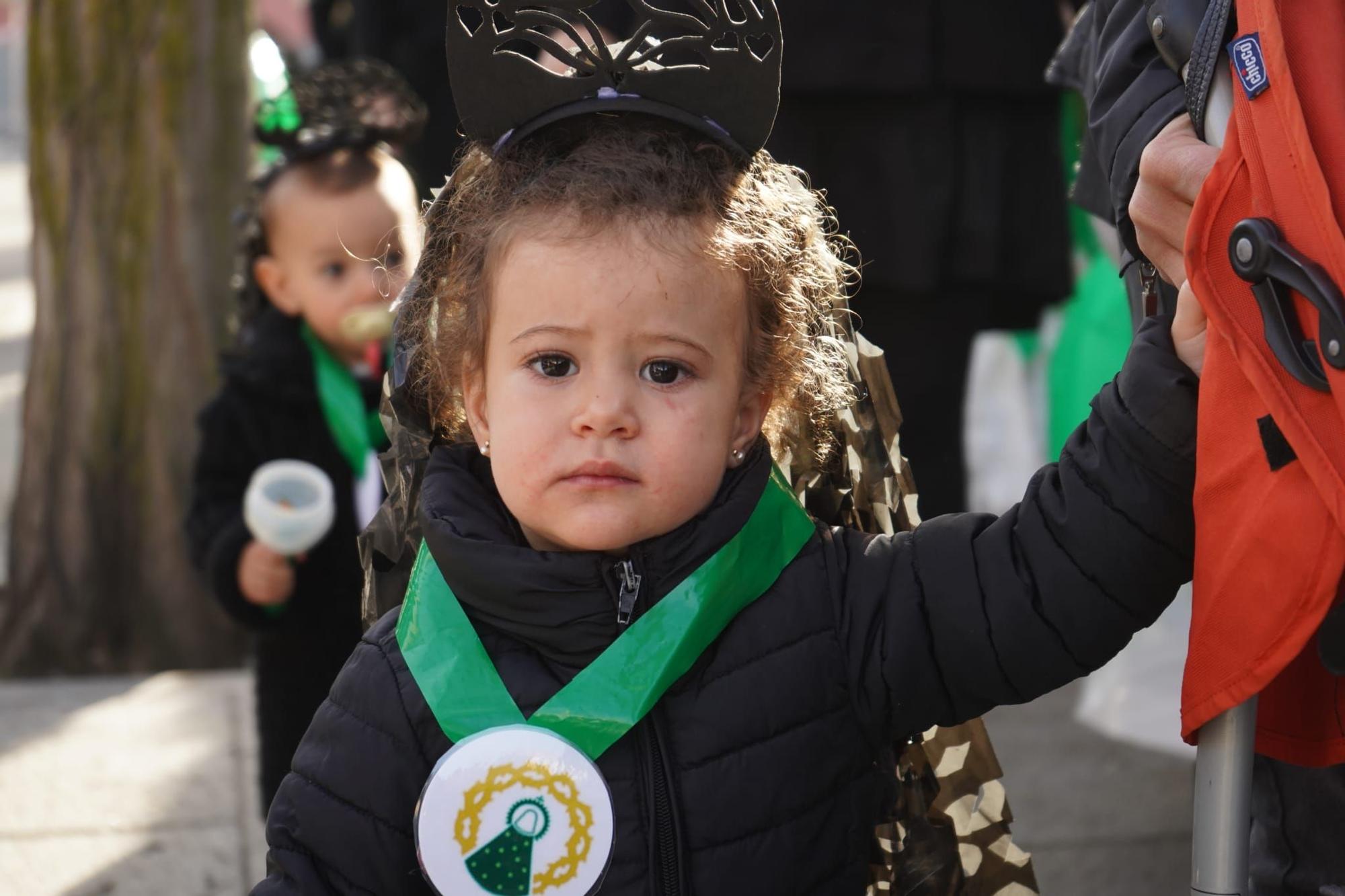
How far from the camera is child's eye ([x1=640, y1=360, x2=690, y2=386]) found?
2062 millimetres

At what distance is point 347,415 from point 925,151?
1.27m

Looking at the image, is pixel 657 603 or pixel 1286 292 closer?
pixel 1286 292

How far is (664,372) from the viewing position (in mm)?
2072

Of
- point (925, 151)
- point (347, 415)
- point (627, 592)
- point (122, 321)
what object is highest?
point (122, 321)

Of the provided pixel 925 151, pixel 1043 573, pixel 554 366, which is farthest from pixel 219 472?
pixel 1043 573

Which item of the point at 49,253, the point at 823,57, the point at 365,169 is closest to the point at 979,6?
the point at 823,57

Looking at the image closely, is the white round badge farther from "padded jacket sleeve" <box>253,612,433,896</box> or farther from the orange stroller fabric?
the orange stroller fabric

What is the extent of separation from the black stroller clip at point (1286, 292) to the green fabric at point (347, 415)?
2.13 metres

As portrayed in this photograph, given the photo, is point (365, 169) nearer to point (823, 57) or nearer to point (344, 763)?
point (823, 57)

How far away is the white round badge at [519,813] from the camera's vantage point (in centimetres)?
192

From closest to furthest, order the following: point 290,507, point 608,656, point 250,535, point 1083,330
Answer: point 608,656 < point 290,507 < point 250,535 < point 1083,330

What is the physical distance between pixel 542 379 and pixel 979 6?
5.95 feet

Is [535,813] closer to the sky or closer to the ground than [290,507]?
closer to the ground

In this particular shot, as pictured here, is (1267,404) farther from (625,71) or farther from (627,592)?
(625,71)
